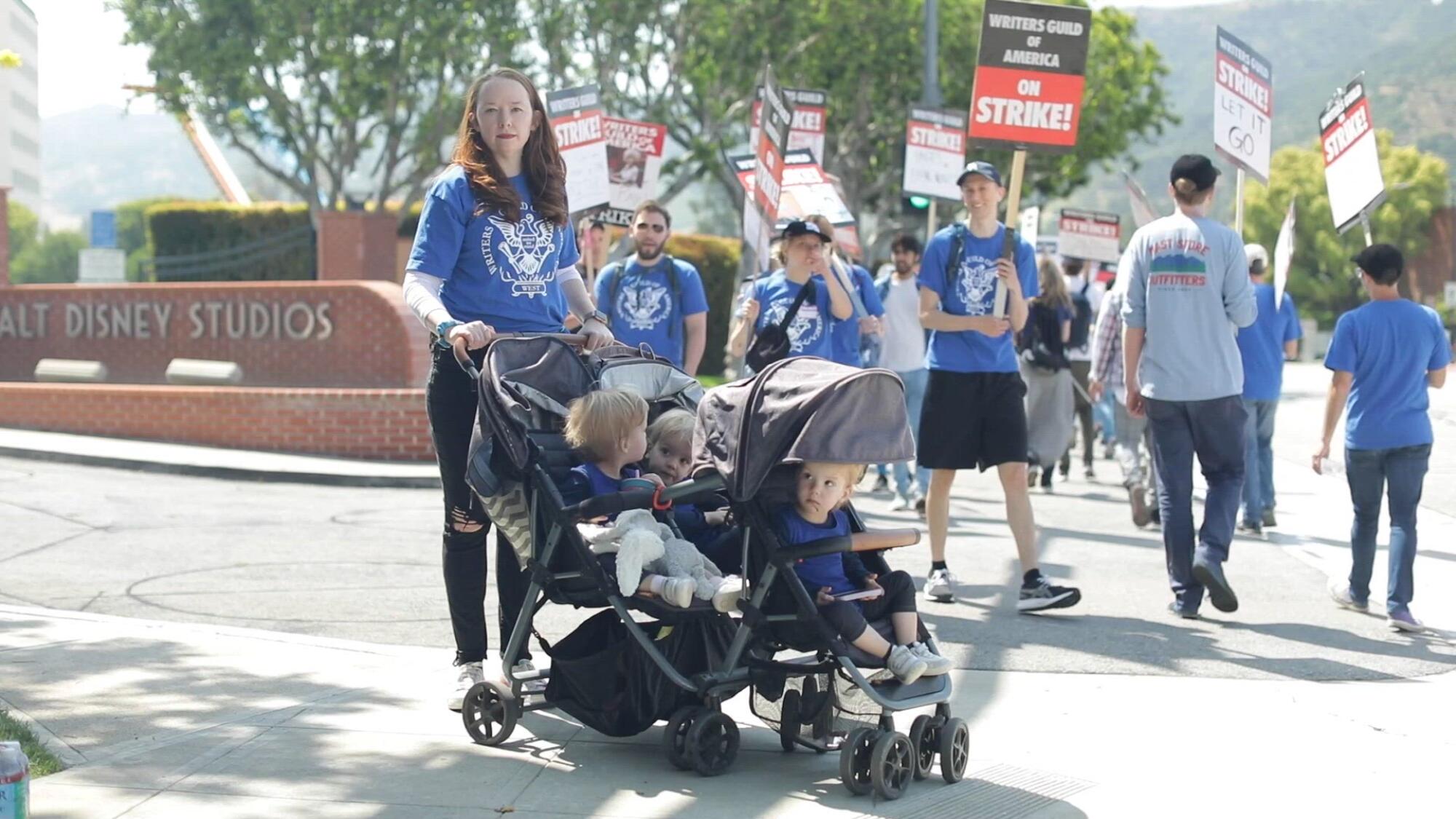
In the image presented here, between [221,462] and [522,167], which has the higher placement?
[522,167]

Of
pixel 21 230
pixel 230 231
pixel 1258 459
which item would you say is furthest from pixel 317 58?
pixel 21 230

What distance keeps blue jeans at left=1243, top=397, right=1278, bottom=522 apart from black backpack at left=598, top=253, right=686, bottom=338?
390 cm

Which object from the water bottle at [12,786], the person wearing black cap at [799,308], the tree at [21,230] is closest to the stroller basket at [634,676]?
the water bottle at [12,786]

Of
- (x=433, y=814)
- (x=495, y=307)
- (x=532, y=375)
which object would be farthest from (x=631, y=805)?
(x=495, y=307)

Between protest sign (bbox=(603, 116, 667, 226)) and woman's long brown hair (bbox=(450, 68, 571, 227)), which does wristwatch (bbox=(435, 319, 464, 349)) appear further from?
protest sign (bbox=(603, 116, 667, 226))

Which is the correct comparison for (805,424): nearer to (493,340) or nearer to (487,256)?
(493,340)

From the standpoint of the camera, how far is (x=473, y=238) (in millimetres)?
5590

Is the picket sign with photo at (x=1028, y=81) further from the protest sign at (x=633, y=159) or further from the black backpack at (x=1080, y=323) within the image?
the protest sign at (x=633, y=159)

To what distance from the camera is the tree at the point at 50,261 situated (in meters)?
115

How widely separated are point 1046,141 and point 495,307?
4.66m

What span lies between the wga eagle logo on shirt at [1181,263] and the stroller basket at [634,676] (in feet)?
11.3

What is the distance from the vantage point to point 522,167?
573cm

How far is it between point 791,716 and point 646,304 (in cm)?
465

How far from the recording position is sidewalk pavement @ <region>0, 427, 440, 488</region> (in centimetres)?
1410
